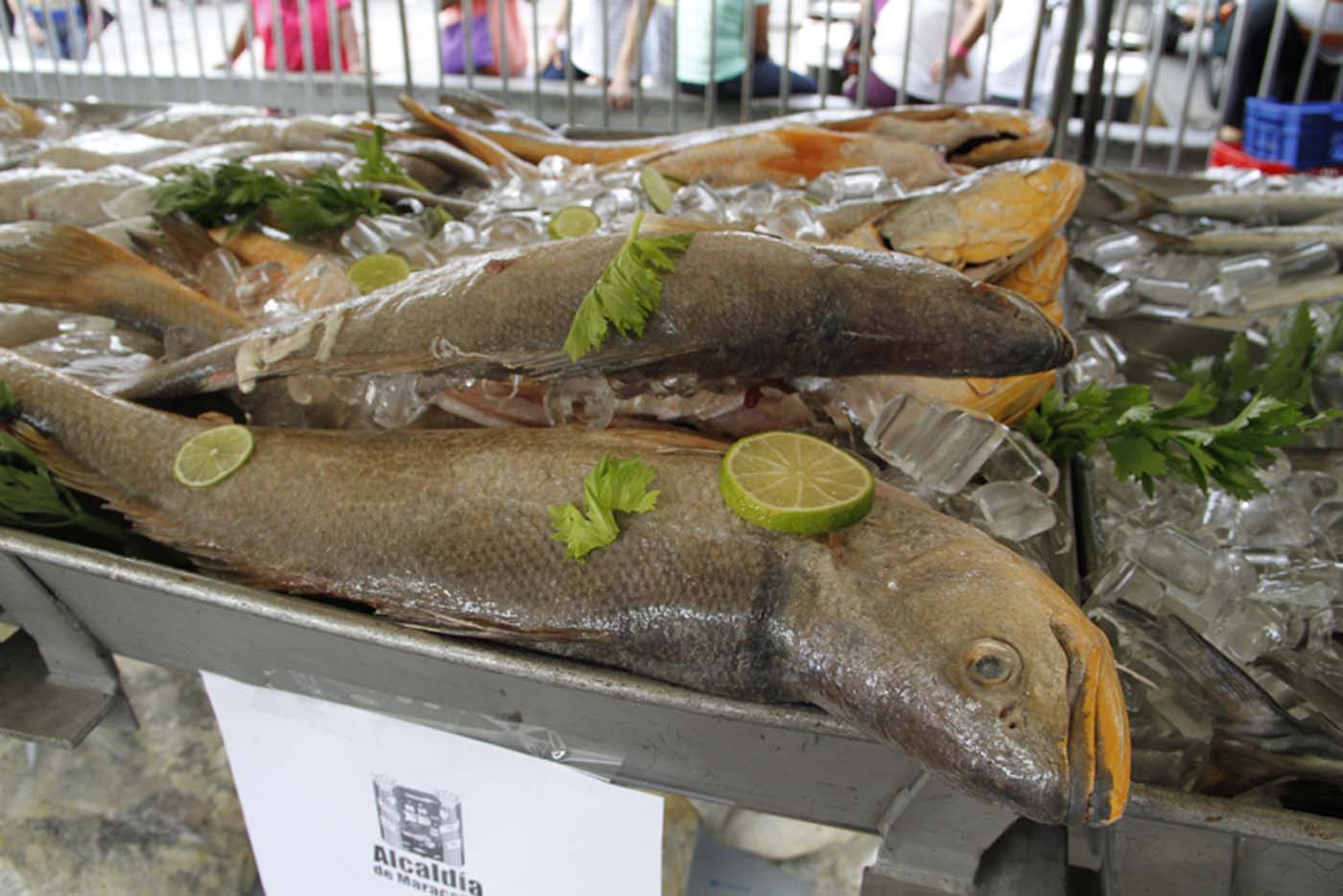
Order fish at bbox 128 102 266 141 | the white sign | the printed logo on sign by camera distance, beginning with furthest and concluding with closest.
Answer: fish at bbox 128 102 266 141
the printed logo on sign
the white sign

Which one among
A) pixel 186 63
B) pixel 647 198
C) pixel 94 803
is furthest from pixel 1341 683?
pixel 186 63

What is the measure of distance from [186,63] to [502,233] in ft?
28.2

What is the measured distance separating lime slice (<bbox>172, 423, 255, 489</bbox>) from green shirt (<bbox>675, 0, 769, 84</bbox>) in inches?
171

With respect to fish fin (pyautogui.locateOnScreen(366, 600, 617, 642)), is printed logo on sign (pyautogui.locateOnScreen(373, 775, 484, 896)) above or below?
below

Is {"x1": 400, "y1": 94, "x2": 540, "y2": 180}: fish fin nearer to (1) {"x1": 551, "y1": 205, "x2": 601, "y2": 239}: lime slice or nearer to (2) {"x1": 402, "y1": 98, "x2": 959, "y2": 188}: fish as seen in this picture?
(2) {"x1": 402, "y1": 98, "x2": 959, "y2": 188}: fish

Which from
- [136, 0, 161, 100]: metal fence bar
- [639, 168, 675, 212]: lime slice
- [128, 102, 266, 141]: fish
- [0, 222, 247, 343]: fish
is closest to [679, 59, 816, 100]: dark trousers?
[128, 102, 266, 141]: fish

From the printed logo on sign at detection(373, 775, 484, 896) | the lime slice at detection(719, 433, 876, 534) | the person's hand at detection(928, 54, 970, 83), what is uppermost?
the person's hand at detection(928, 54, 970, 83)

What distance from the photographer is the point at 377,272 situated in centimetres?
197

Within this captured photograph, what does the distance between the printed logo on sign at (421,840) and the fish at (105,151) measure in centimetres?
240

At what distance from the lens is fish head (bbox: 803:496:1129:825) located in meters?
1.00

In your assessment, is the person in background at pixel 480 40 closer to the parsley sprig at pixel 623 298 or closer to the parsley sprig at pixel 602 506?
the parsley sprig at pixel 623 298

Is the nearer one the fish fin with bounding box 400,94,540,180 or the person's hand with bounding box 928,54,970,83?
the fish fin with bounding box 400,94,540,180

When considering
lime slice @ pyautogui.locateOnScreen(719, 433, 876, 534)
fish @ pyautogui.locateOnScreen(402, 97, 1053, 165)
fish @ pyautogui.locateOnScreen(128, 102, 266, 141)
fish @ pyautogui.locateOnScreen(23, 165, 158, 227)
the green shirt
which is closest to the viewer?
lime slice @ pyautogui.locateOnScreen(719, 433, 876, 534)

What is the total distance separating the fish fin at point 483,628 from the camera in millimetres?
1280
